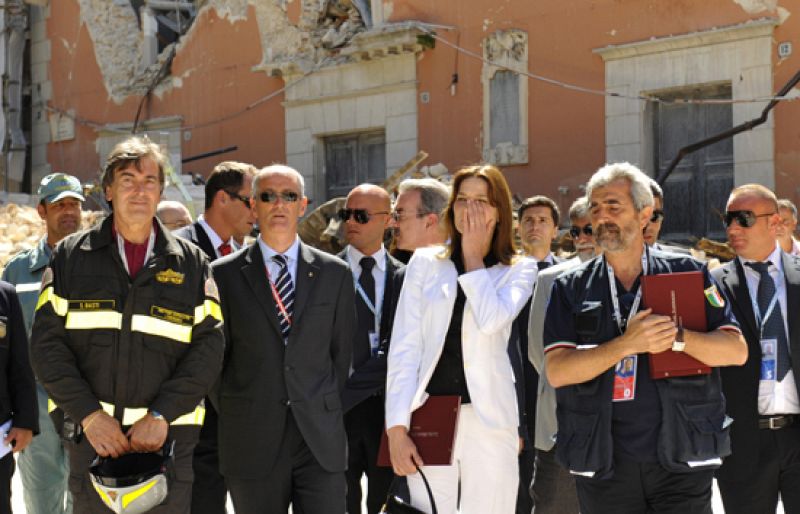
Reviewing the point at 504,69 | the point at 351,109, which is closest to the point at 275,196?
the point at 504,69

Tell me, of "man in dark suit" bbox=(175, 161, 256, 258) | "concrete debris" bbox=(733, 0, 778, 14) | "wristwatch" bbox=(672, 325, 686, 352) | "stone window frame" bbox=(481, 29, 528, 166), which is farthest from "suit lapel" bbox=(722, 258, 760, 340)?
"stone window frame" bbox=(481, 29, 528, 166)

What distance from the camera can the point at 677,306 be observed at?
417 cm

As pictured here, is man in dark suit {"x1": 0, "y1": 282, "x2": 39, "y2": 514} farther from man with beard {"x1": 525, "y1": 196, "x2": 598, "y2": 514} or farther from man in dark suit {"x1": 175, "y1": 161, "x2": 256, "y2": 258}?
man with beard {"x1": 525, "y1": 196, "x2": 598, "y2": 514}

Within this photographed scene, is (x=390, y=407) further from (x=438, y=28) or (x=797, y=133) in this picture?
(x=438, y=28)

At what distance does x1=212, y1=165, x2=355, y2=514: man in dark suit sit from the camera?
484 cm

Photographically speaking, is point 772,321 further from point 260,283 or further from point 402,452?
point 260,283

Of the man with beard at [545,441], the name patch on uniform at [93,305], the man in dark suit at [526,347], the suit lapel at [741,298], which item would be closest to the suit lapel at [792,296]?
the suit lapel at [741,298]

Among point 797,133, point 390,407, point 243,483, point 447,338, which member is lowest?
point 243,483

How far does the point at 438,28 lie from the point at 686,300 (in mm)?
13683

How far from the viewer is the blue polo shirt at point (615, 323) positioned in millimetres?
4117

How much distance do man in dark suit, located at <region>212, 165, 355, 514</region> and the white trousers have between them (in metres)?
0.60

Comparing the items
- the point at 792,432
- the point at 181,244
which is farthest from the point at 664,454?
the point at 181,244

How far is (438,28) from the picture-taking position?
1730cm

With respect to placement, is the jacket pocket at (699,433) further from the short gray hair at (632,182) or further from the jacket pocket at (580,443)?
the short gray hair at (632,182)
